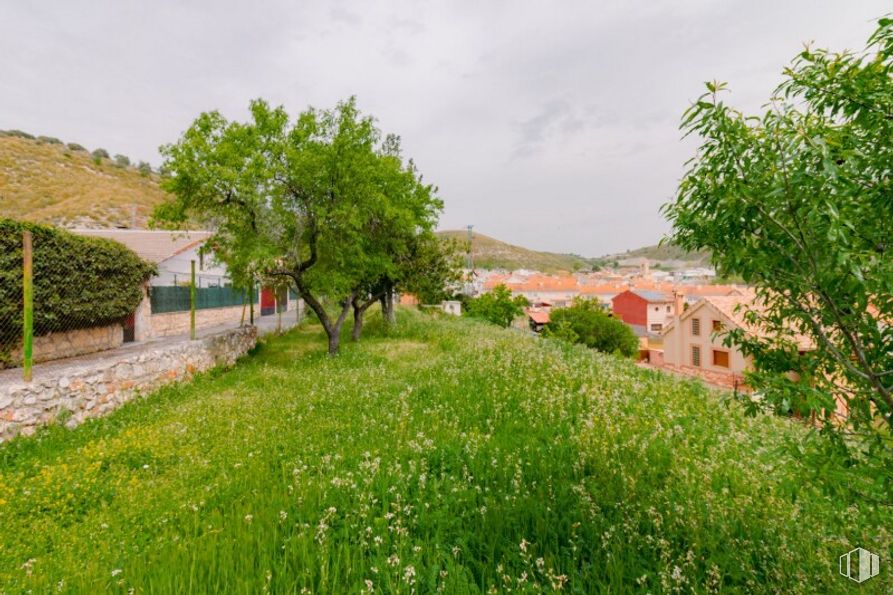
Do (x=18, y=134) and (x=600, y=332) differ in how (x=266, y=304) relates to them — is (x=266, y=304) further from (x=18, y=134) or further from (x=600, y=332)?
(x=18, y=134)

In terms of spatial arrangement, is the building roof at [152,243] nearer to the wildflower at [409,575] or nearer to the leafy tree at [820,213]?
the wildflower at [409,575]

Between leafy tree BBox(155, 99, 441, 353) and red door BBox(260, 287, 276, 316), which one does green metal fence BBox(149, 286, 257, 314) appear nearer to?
leafy tree BBox(155, 99, 441, 353)

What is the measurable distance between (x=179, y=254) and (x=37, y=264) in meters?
17.7

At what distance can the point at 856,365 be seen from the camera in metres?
2.52

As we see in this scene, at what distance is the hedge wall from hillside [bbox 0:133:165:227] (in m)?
38.9

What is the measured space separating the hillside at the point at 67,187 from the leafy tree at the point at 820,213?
56858 mm

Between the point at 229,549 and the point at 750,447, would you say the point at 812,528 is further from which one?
the point at 229,549

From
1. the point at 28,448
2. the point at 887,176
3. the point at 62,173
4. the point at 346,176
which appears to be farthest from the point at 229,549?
the point at 62,173

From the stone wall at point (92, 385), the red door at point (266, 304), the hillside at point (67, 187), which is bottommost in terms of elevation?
the stone wall at point (92, 385)

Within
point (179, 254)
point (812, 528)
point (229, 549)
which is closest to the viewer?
point (229, 549)

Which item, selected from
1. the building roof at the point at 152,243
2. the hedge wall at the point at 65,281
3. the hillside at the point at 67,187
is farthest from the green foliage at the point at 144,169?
the hedge wall at the point at 65,281

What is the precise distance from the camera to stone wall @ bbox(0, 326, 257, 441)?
7043 mm

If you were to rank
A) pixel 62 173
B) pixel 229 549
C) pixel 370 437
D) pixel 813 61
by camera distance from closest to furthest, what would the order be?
pixel 813 61 → pixel 229 549 → pixel 370 437 → pixel 62 173

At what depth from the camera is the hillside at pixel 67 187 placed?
48.4 metres
